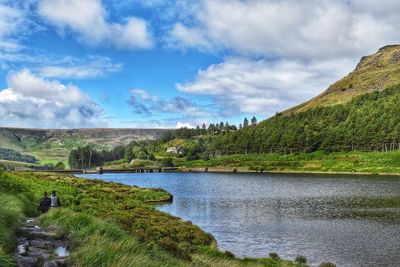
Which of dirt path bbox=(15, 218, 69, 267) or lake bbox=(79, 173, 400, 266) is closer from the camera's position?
dirt path bbox=(15, 218, 69, 267)

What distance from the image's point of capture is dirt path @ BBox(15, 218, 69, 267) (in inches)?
659

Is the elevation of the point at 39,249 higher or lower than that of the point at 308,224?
higher

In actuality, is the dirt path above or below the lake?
above

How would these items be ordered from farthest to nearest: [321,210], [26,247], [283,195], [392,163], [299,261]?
1. [392,163]
2. [283,195]
3. [321,210]
4. [299,261]
5. [26,247]

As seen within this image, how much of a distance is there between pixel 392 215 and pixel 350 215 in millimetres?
5877

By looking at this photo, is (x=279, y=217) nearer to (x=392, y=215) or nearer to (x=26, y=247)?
(x=392, y=215)

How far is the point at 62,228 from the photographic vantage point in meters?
25.1

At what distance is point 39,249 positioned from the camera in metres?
20.2

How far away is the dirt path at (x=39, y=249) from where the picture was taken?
16.8 m

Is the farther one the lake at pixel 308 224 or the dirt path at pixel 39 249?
the lake at pixel 308 224

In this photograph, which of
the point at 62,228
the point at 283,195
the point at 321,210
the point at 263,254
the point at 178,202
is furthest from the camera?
the point at 283,195

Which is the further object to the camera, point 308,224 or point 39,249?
→ point 308,224

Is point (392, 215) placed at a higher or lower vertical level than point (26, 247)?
lower

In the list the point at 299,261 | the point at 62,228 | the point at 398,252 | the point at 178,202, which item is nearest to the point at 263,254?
the point at 299,261
